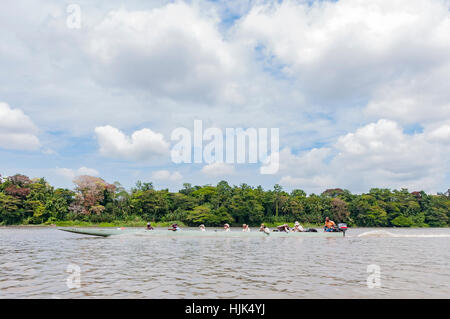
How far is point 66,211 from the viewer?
204ft

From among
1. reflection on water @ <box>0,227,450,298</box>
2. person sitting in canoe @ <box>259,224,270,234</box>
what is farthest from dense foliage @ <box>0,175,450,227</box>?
reflection on water @ <box>0,227,450,298</box>

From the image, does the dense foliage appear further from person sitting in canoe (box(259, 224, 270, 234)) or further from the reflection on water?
the reflection on water

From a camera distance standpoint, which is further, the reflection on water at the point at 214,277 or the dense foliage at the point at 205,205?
the dense foliage at the point at 205,205

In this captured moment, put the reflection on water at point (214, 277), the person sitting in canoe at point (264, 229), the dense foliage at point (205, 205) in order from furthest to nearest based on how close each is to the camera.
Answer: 1. the dense foliage at point (205, 205)
2. the person sitting in canoe at point (264, 229)
3. the reflection on water at point (214, 277)

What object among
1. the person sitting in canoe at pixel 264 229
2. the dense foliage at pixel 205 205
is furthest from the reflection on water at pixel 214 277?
the dense foliage at pixel 205 205

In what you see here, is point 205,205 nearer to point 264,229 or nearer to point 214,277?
point 264,229

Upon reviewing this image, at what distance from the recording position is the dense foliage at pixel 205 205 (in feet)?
200

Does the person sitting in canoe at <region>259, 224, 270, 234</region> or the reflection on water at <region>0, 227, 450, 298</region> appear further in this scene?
the person sitting in canoe at <region>259, 224, 270, 234</region>

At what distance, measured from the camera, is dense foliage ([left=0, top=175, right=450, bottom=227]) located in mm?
60925

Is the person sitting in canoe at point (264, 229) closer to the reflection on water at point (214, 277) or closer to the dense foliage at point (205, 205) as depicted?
the reflection on water at point (214, 277)

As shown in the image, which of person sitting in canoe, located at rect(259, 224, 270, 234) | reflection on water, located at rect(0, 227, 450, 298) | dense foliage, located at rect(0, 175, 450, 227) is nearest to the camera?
reflection on water, located at rect(0, 227, 450, 298)

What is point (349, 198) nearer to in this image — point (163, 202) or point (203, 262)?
point (163, 202)
